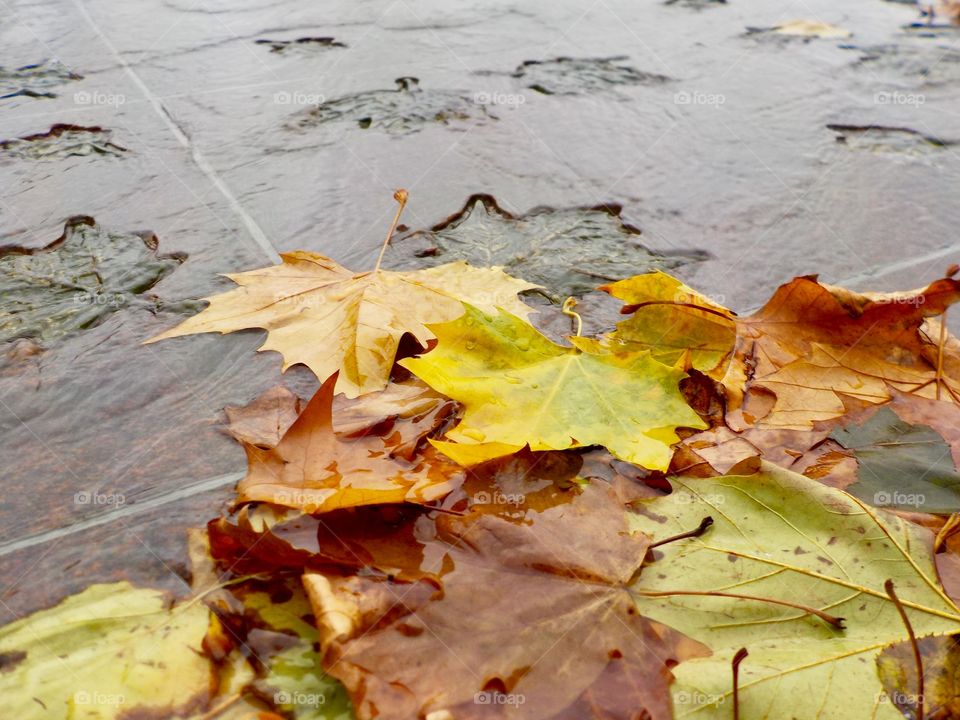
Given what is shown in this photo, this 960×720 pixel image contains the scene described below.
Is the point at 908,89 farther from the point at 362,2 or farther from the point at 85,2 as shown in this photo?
the point at 85,2

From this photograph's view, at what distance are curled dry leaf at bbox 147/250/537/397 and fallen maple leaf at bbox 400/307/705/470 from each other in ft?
0.50

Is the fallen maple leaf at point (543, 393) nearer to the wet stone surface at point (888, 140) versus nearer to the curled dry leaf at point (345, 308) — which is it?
the curled dry leaf at point (345, 308)

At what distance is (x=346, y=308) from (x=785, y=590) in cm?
86

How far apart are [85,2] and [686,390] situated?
9.99 ft

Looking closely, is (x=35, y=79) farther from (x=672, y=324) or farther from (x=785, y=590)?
(x=785, y=590)

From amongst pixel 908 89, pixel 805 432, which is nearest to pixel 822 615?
pixel 805 432

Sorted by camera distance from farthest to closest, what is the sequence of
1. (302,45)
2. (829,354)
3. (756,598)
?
(302,45) < (829,354) < (756,598)

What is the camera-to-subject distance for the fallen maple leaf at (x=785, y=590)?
0.86 meters

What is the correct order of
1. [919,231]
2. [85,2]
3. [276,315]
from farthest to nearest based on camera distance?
[85,2]
[919,231]
[276,315]

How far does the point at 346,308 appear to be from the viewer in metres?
1.47

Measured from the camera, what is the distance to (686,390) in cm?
138

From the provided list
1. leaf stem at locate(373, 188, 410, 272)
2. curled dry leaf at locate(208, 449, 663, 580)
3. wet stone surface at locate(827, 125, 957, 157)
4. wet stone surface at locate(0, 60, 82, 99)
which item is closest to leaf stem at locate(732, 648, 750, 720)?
curled dry leaf at locate(208, 449, 663, 580)

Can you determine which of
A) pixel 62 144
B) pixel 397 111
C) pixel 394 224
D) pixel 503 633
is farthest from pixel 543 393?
pixel 62 144

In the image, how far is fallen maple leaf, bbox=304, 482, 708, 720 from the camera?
857 millimetres
